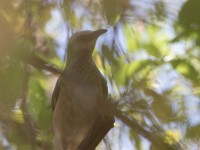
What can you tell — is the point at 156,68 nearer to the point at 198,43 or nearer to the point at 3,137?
the point at 198,43

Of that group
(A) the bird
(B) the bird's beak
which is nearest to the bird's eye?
(A) the bird

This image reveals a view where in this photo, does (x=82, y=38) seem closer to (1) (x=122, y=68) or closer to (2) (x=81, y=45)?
(2) (x=81, y=45)

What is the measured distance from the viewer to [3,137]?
380cm

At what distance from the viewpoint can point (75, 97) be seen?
3969 millimetres

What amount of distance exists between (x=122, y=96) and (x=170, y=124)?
13.0 inches

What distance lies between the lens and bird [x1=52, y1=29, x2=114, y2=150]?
13.0 ft

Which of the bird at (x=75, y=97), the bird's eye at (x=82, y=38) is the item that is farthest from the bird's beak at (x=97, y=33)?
the bird's eye at (x=82, y=38)

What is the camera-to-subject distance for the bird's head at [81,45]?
4.32m

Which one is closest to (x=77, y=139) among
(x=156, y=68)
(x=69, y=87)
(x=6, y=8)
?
(x=69, y=87)

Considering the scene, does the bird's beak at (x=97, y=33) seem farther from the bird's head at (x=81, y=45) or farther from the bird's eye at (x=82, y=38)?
the bird's eye at (x=82, y=38)

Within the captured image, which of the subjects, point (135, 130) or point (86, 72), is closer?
point (135, 130)

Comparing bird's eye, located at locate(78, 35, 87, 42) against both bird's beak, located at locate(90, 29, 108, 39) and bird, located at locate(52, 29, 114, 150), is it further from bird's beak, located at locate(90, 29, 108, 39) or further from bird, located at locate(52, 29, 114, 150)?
bird's beak, located at locate(90, 29, 108, 39)

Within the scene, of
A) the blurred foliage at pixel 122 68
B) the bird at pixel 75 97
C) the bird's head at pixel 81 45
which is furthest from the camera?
the bird's head at pixel 81 45

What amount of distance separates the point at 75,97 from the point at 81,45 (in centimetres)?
76
